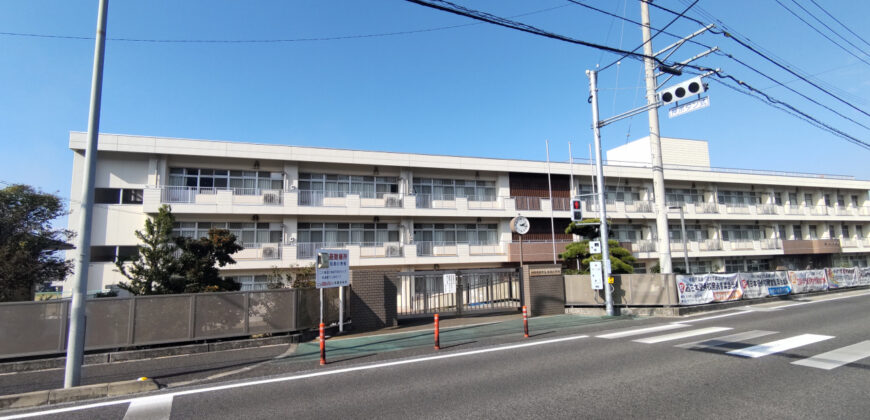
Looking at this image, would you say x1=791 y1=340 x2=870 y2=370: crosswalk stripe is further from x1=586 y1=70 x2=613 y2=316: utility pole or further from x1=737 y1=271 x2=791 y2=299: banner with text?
x1=737 y1=271 x2=791 y2=299: banner with text

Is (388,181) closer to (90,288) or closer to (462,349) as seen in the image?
(90,288)

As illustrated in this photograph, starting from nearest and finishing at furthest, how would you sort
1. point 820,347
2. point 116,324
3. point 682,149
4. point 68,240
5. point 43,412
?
1. point 43,412
2. point 820,347
3. point 116,324
4. point 68,240
5. point 682,149

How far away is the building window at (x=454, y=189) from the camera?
28469 mm

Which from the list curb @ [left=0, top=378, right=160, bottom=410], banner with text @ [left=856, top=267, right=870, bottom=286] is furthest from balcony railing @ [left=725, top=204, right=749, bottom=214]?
curb @ [left=0, top=378, right=160, bottom=410]

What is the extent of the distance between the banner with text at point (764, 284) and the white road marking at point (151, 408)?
67.4 ft

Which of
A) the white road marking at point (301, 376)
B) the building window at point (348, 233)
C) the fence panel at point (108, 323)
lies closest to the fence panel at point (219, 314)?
the fence panel at point (108, 323)

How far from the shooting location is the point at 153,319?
1034cm

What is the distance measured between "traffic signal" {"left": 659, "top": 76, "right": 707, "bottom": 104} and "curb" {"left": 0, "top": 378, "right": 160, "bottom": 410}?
14668 mm

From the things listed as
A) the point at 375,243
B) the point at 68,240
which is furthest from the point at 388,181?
the point at 68,240

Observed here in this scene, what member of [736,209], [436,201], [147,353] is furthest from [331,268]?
[736,209]

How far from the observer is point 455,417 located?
5.03 metres

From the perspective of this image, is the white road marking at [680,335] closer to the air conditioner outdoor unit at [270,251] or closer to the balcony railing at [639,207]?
the air conditioner outdoor unit at [270,251]

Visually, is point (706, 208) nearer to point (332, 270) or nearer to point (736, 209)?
point (736, 209)

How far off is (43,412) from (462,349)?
23.8 feet
